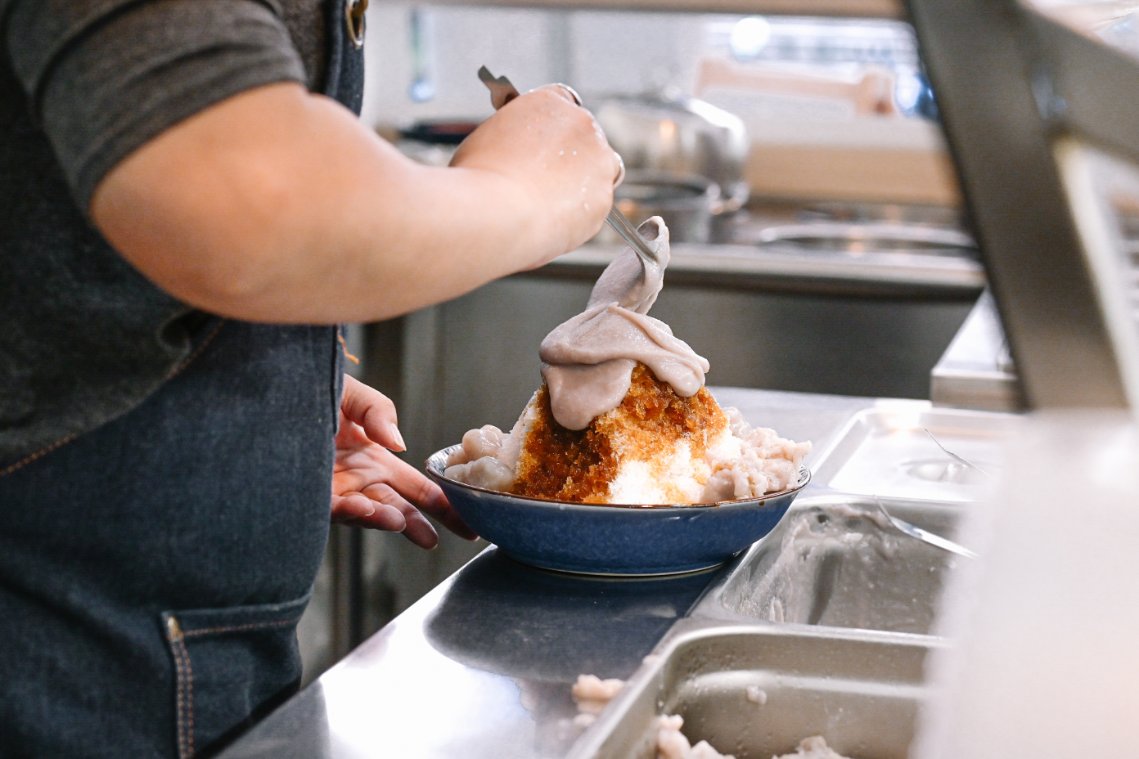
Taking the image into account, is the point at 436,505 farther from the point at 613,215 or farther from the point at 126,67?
the point at 126,67

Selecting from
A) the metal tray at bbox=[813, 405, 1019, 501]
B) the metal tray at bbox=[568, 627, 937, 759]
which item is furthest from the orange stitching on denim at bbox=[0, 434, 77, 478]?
the metal tray at bbox=[813, 405, 1019, 501]

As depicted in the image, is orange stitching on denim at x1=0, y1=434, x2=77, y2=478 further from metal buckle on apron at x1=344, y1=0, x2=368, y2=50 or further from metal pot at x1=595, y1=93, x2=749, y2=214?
metal pot at x1=595, y1=93, x2=749, y2=214

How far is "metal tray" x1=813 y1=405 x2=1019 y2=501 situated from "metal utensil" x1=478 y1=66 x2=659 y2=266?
397 mm

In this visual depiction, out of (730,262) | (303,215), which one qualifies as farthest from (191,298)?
(730,262)

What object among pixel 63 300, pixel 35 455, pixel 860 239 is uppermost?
pixel 63 300

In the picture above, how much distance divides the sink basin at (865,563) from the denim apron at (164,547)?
1.82ft

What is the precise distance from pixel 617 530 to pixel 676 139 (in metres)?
2.56

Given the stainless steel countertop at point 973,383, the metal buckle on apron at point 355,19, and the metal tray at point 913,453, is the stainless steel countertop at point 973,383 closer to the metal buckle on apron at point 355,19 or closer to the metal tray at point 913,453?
the metal tray at point 913,453

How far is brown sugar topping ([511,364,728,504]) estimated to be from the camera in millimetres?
1104

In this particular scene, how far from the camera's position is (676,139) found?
Result: 3.50m

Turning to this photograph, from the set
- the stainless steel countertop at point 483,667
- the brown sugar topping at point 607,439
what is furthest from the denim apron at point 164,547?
the brown sugar topping at point 607,439

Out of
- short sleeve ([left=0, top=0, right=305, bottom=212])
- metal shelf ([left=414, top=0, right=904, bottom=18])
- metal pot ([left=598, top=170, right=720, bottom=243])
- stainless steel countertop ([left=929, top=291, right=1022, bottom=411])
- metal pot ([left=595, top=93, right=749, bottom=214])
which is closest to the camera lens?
short sleeve ([left=0, top=0, right=305, bottom=212])

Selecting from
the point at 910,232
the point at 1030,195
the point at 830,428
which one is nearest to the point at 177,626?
the point at 1030,195

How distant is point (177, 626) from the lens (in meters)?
0.94
